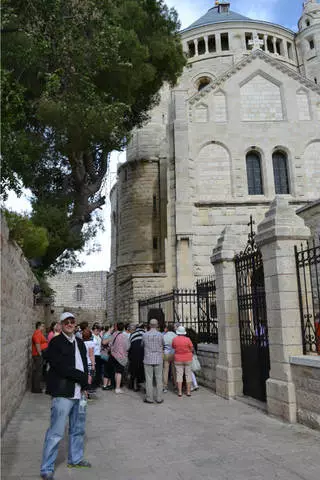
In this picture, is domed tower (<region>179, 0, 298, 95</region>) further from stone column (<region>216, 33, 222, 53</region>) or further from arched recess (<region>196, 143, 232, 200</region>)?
arched recess (<region>196, 143, 232, 200</region>)

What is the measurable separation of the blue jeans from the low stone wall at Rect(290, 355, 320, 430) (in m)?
3.28

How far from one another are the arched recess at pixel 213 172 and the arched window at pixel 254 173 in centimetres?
112

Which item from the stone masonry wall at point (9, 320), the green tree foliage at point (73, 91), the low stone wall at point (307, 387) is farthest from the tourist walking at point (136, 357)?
the green tree foliage at point (73, 91)

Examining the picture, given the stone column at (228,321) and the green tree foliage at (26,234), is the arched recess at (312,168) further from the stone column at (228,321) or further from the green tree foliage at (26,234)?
the green tree foliage at (26,234)

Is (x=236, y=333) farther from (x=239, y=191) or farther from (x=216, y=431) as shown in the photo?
(x=239, y=191)

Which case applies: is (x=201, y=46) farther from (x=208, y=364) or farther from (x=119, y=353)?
(x=119, y=353)

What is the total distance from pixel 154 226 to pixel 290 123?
10.3 m

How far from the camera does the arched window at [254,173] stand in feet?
68.3

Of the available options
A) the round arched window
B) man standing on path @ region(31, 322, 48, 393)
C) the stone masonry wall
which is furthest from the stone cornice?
the stone masonry wall

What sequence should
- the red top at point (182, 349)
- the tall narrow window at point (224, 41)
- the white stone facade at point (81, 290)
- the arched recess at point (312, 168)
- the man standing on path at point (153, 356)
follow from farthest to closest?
the white stone facade at point (81, 290), the tall narrow window at point (224, 41), the arched recess at point (312, 168), the red top at point (182, 349), the man standing on path at point (153, 356)

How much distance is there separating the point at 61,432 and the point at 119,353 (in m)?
5.59

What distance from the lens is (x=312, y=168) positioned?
20891 millimetres

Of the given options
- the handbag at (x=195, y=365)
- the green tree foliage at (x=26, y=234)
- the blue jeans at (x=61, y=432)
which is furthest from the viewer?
the handbag at (x=195, y=365)

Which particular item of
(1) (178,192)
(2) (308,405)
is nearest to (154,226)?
(1) (178,192)
